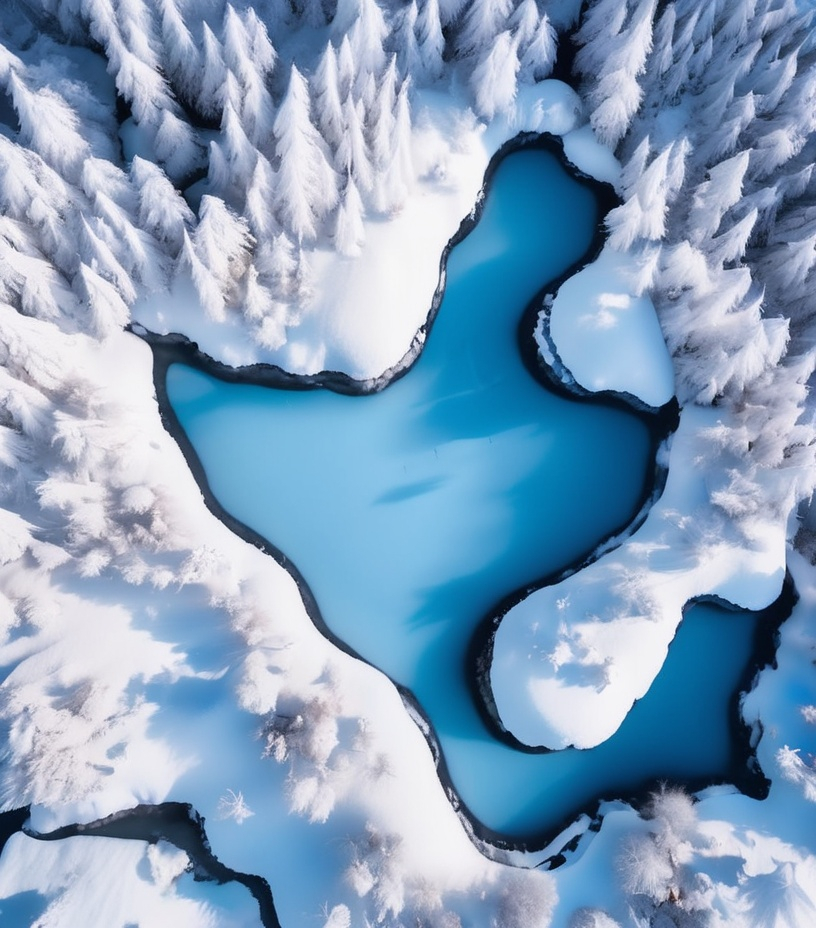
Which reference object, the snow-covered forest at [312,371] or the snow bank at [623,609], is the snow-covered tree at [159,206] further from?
the snow bank at [623,609]

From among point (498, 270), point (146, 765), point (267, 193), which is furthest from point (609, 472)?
point (146, 765)

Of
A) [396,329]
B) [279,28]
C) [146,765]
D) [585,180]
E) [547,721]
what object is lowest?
[146,765]

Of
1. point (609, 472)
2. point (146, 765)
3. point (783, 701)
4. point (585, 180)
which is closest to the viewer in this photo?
point (146, 765)

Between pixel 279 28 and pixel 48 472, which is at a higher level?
pixel 279 28

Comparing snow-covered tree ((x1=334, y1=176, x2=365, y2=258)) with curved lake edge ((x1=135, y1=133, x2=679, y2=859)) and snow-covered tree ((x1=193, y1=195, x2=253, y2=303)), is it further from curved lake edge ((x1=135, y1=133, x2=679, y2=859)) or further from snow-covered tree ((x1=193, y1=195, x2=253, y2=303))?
curved lake edge ((x1=135, y1=133, x2=679, y2=859))

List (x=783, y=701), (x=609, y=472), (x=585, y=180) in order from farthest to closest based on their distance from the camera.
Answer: (x=585, y=180) < (x=609, y=472) < (x=783, y=701)

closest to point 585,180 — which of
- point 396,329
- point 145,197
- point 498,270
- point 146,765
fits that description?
point 498,270

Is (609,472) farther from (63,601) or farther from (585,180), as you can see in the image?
(63,601)

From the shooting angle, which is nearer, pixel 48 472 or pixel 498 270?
pixel 48 472
